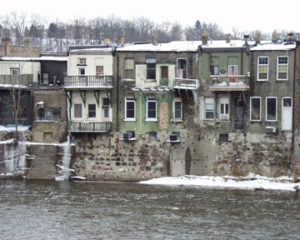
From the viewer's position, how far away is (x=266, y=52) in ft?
167

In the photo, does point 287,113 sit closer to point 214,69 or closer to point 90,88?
point 214,69

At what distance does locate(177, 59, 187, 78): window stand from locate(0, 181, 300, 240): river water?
8625 millimetres

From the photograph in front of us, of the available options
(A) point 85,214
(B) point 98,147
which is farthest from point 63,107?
(A) point 85,214

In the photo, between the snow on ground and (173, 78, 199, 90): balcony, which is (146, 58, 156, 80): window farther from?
the snow on ground

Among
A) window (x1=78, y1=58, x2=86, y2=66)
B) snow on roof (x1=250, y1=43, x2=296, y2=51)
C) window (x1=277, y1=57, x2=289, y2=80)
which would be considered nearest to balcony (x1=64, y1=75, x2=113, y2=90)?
window (x1=78, y1=58, x2=86, y2=66)

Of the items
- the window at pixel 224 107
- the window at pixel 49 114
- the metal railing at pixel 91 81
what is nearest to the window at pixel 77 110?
the window at pixel 49 114

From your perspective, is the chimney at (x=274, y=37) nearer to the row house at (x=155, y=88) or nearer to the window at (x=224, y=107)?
the window at (x=224, y=107)

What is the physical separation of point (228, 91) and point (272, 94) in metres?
3.19

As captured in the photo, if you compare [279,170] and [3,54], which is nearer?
[279,170]

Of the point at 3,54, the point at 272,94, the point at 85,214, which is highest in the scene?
the point at 3,54

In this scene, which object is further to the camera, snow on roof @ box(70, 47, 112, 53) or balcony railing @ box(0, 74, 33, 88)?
balcony railing @ box(0, 74, 33, 88)

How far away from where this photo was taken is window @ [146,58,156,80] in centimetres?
5247

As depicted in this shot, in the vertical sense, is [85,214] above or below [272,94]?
below

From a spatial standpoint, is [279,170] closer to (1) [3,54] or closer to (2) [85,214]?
(2) [85,214]
